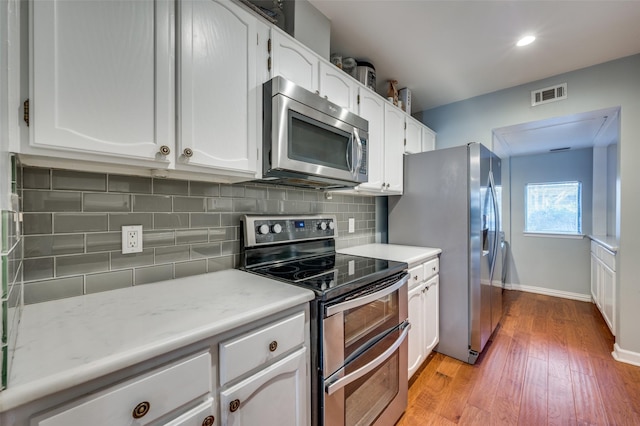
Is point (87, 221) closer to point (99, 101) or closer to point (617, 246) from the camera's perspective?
point (99, 101)

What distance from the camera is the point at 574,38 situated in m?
2.03

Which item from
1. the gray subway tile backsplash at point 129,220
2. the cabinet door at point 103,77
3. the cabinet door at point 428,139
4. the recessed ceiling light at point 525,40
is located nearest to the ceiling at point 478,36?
the recessed ceiling light at point 525,40

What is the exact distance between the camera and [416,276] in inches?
76.4

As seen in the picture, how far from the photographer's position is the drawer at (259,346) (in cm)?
84

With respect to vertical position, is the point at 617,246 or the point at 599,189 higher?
the point at 599,189

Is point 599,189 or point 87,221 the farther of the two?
point 599,189

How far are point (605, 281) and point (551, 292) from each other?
4.81 feet

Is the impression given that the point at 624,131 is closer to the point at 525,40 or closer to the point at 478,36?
the point at 525,40

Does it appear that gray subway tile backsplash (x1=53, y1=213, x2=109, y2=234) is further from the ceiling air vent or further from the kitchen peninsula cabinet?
the ceiling air vent

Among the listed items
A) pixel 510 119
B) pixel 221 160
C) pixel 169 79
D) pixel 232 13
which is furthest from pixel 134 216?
pixel 510 119

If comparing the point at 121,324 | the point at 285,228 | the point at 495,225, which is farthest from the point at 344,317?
the point at 495,225

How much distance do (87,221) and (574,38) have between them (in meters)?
3.32

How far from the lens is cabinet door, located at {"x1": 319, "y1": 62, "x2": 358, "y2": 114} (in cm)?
171

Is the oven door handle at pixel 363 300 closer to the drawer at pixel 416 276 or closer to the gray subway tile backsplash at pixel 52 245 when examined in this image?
the drawer at pixel 416 276
